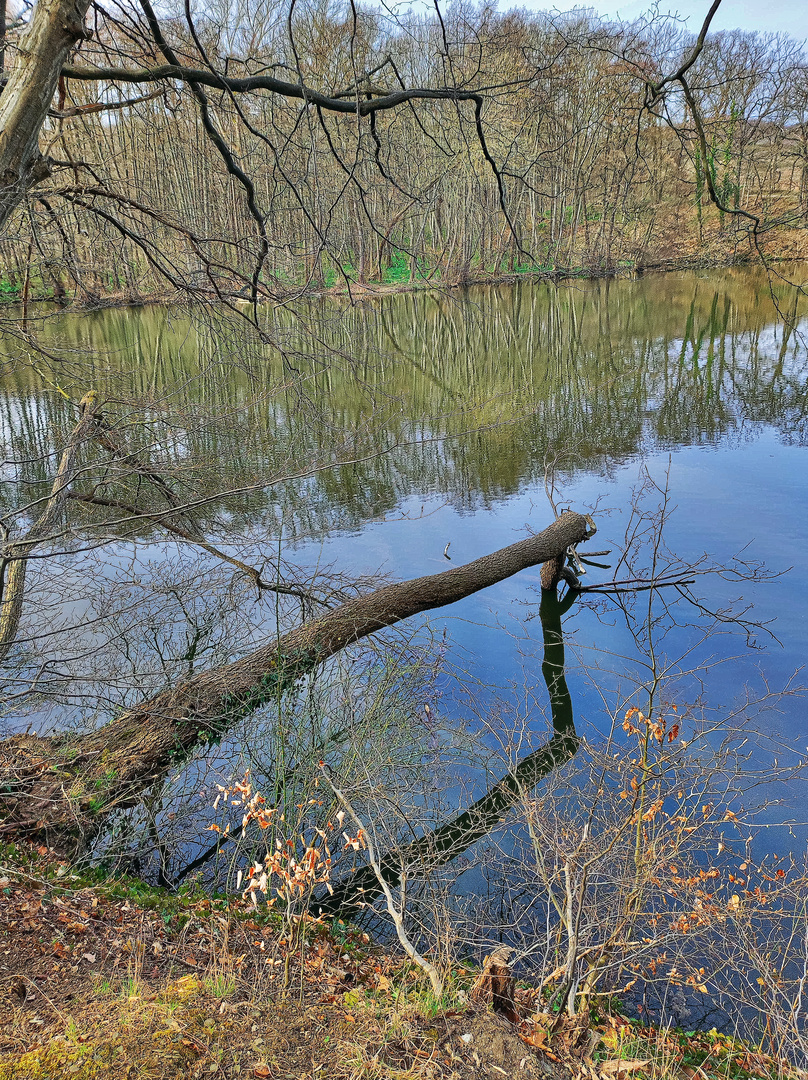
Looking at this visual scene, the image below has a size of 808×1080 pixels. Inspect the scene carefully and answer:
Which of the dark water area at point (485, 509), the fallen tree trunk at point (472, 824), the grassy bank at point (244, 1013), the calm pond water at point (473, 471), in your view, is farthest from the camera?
the calm pond water at point (473, 471)

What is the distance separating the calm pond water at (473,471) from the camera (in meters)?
5.54

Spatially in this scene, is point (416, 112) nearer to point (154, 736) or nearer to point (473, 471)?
point (154, 736)

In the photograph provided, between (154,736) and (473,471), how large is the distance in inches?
292

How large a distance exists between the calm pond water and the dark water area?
1.9 inches

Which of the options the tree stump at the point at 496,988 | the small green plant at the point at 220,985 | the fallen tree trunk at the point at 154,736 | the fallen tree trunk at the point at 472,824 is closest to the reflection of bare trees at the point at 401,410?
the fallen tree trunk at the point at 154,736

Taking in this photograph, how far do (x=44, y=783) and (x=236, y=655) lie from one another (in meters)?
2.30

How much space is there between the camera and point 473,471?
36.8ft

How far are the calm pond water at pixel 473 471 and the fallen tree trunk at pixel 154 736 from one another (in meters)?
0.33

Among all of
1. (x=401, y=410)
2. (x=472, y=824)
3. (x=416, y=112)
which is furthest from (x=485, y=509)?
(x=416, y=112)

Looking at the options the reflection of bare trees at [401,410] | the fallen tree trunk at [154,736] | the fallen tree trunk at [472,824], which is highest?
the reflection of bare trees at [401,410]

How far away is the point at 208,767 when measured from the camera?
16.5 ft

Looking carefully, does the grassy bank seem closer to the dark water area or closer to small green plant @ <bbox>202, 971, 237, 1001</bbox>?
small green plant @ <bbox>202, 971, 237, 1001</bbox>

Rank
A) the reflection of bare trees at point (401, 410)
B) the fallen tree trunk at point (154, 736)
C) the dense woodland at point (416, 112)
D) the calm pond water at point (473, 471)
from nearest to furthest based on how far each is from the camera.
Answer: the dense woodland at point (416, 112), the fallen tree trunk at point (154, 736), the calm pond water at point (473, 471), the reflection of bare trees at point (401, 410)

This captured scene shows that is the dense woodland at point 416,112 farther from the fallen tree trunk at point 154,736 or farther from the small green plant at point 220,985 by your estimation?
the small green plant at point 220,985
